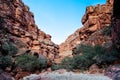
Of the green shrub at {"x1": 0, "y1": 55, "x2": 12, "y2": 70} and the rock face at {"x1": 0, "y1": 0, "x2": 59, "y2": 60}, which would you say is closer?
the green shrub at {"x1": 0, "y1": 55, "x2": 12, "y2": 70}

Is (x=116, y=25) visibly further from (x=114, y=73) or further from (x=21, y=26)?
(x=21, y=26)

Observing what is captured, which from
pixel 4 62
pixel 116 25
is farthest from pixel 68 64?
pixel 4 62

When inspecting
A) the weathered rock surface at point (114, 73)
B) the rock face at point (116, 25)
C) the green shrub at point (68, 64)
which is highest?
the rock face at point (116, 25)

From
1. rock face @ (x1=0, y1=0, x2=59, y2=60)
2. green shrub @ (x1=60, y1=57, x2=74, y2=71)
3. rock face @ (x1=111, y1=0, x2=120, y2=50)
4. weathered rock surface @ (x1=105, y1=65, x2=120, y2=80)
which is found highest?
rock face @ (x1=0, y1=0, x2=59, y2=60)

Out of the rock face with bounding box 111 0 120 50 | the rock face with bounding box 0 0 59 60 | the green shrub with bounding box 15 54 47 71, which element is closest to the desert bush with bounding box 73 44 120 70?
the rock face with bounding box 111 0 120 50

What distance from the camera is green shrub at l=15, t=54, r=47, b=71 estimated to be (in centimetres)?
2223

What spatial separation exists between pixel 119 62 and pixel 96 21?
1964 centimetres

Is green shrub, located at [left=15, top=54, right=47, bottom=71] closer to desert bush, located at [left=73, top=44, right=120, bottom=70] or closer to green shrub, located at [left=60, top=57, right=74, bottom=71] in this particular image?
green shrub, located at [left=60, top=57, right=74, bottom=71]

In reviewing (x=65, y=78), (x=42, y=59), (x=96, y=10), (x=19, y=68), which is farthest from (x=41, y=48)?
(x=65, y=78)

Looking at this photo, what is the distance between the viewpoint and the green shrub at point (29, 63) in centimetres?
2223

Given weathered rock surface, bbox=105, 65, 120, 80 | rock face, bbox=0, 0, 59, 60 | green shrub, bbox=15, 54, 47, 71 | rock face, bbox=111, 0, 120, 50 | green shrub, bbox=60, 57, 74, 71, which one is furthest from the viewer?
rock face, bbox=0, 0, 59, 60

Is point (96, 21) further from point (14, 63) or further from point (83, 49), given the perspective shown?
point (14, 63)

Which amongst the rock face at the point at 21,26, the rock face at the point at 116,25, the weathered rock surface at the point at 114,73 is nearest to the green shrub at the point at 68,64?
the rock face at the point at 116,25

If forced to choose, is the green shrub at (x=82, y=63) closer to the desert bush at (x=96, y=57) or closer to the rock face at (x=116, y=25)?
the desert bush at (x=96, y=57)
